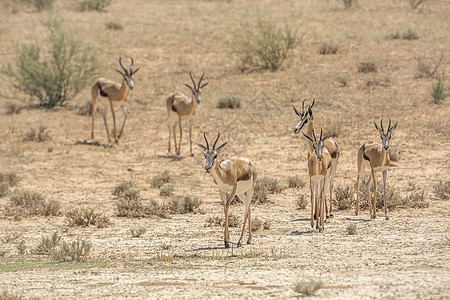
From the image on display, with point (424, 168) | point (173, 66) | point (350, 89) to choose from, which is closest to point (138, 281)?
point (424, 168)

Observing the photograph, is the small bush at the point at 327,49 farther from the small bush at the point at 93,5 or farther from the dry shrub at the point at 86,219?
the dry shrub at the point at 86,219

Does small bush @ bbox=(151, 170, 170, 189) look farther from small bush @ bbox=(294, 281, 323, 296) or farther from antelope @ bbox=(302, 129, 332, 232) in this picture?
small bush @ bbox=(294, 281, 323, 296)

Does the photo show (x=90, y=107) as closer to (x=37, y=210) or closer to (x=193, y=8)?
(x=37, y=210)

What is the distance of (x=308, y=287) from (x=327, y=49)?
21178 millimetres

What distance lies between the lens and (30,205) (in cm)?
1419

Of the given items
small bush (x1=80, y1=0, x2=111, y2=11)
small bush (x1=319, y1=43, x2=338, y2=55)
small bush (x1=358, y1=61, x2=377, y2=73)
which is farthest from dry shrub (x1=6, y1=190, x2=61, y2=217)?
small bush (x1=80, y1=0, x2=111, y2=11)

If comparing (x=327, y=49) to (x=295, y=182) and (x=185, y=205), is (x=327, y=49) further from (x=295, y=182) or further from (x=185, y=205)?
(x=185, y=205)

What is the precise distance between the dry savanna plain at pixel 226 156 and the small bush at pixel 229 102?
7.5 inches

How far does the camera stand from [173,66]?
27641 mm

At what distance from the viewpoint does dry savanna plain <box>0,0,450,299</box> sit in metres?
8.50

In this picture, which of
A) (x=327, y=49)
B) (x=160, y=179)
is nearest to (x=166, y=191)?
(x=160, y=179)

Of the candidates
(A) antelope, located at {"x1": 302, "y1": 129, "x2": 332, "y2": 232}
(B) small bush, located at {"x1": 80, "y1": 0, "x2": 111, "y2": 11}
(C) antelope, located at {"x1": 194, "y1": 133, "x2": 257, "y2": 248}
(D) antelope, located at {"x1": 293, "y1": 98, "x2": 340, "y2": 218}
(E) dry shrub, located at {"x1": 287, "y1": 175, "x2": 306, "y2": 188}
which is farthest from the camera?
(B) small bush, located at {"x1": 80, "y1": 0, "x2": 111, "y2": 11}

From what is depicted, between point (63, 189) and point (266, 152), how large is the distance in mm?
5654

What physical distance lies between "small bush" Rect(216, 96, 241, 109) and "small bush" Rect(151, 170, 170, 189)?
20.7 ft
